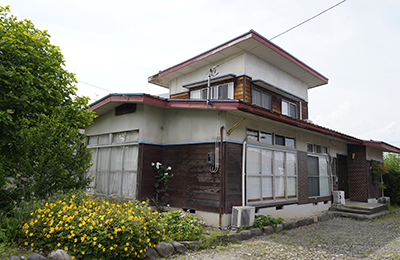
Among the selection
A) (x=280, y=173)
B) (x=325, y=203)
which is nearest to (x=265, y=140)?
(x=280, y=173)

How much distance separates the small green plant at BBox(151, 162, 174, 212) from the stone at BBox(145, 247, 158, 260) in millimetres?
3036

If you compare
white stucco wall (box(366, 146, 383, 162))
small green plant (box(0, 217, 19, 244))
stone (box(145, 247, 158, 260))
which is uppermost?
white stucco wall (box(366, 146, 383, 162))

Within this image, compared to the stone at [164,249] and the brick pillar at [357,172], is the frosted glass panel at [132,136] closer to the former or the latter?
the stone at [164,249]

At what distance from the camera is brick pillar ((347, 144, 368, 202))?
13.7 metres

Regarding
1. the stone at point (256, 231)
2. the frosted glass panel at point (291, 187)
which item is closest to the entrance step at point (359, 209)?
the frosted glass panel at point (291, 187)

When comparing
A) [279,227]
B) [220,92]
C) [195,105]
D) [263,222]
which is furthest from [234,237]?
[220,92]

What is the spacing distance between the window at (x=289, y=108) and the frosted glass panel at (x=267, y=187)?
4825 mm

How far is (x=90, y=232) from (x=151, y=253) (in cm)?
119

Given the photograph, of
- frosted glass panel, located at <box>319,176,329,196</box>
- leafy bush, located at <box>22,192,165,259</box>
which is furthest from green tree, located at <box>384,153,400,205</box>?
leafy bush, located at <box>22,192,165,259</box>

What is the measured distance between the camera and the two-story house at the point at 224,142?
7.62 metres

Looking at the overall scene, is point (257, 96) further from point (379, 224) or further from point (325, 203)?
point (379, 224)

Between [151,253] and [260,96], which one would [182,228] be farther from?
[260,96]

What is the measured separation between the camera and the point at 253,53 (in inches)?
438

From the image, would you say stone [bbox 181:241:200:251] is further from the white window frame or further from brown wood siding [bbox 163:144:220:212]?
the white window frame
